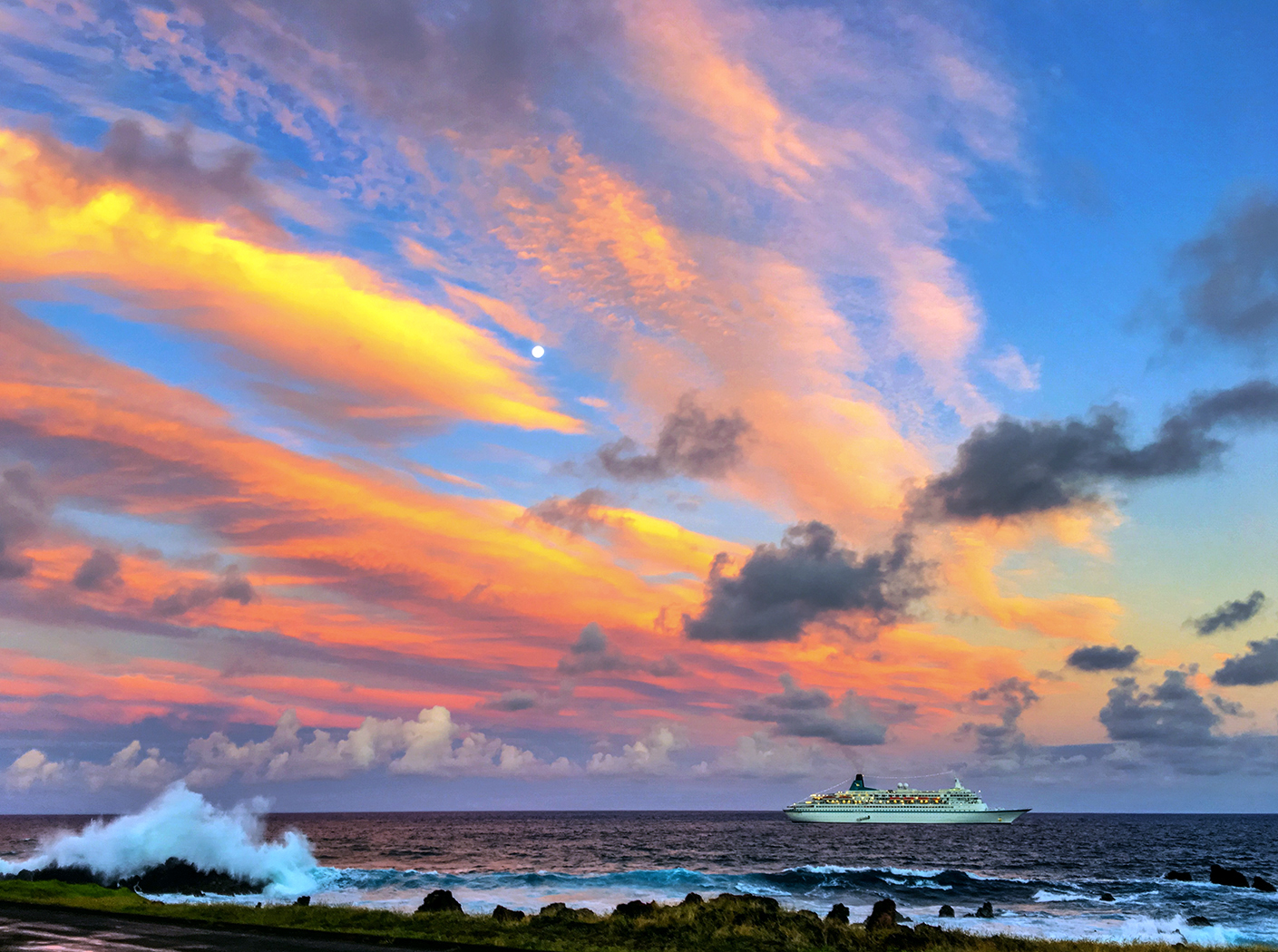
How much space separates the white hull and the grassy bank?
17168 cm

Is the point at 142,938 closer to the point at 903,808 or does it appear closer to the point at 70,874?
the point at 70,874

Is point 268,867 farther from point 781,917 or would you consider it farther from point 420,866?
point 781,917

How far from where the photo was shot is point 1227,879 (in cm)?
7731

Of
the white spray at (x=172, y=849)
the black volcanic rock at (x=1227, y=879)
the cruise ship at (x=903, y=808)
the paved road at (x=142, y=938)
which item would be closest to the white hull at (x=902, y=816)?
the cruise ship at (x=903, y=808)

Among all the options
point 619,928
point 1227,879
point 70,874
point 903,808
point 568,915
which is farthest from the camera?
point 903,808

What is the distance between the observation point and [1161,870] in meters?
92.9

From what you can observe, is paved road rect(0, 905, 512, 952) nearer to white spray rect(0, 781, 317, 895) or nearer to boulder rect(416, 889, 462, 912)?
boulder rect(416, 889, 462, 912)

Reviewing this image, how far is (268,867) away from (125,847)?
34.1 feet

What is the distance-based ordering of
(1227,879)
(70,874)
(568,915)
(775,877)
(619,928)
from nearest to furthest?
1. (619,928)
2. (568,915)
3. (70,874)
4. (775,877)
5. (1227,879)

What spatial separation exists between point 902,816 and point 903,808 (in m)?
2.64

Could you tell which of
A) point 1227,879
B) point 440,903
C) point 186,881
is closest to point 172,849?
point 186,881

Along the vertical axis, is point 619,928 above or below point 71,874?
above

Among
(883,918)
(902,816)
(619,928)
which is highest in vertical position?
(619,928)

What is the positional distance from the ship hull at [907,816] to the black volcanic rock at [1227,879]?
11167 centimetres
